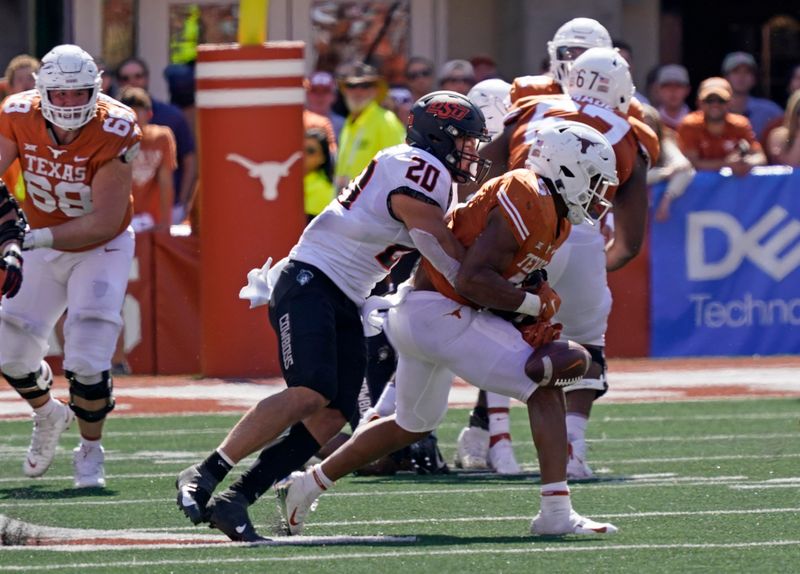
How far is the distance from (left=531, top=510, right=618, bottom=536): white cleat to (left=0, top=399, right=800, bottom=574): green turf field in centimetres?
6

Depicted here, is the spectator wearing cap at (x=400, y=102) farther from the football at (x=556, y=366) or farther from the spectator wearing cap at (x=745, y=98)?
the football at (x=556, y=366)

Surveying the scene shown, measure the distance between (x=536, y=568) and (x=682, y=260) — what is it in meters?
8.37

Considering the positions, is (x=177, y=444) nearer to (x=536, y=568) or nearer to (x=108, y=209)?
(x=108, y=209)

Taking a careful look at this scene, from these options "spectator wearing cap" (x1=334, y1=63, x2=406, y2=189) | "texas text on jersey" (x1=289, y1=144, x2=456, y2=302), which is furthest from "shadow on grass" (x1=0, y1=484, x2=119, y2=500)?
"spectator wearing cap" (x1=334, y1=63, x2=406, y2=189)

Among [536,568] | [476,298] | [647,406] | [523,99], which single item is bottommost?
[647,406]

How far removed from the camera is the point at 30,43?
17.7 metres

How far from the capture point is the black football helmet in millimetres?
6930

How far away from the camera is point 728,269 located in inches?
Result: 553

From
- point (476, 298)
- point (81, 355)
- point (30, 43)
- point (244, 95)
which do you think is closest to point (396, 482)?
point (81, 355)

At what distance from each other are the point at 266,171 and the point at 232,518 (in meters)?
6.80

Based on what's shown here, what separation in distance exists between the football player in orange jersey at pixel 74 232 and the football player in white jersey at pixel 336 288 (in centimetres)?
166

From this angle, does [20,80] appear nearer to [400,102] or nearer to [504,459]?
[400,102]

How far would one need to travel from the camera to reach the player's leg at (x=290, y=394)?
6609 millimetres

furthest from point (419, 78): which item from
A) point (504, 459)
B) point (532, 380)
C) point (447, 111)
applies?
point (532, 380)
